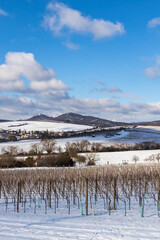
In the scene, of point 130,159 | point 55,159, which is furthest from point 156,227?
point 130,159

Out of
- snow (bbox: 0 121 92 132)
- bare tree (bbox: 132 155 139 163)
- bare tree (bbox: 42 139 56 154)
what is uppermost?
snow (bbox: 0 121 92 132)

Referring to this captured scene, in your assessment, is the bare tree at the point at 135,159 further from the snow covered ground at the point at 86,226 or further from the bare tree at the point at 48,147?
the snow covered ground at the point at 86,226

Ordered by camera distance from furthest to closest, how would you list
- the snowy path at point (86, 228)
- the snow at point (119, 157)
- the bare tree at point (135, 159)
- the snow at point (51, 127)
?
the snow at point (51, 127), the snow at point (119, 157), the bare tree at point (135, 159), the snowy path at point (86, 228)

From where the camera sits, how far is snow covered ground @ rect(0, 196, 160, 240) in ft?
24.0

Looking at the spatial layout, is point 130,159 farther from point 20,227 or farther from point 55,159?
point 20,227

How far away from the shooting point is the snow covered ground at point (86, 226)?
7.31m

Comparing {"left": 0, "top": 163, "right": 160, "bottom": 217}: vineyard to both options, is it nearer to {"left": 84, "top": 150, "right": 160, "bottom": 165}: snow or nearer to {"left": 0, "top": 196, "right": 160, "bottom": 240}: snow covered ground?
{"left": 0, "top": 196, "right": 160, "bottom": 240}: snow covered ground

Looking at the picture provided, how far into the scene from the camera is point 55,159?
36531 millimetres

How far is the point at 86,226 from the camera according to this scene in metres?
8.58

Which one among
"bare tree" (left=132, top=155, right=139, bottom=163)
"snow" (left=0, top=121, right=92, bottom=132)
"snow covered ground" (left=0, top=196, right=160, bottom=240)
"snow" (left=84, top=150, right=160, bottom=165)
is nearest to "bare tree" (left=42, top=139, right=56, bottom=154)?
"snow" (left=84, top=150, right=160, bottom=165)

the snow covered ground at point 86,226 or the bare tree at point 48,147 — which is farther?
the bare tree at point 48,147

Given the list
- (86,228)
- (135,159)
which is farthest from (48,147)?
(86,228)

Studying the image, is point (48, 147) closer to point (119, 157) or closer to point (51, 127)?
point (119, 157)

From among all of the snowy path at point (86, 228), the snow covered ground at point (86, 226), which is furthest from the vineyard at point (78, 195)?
the snowy path at point (86, 228)
